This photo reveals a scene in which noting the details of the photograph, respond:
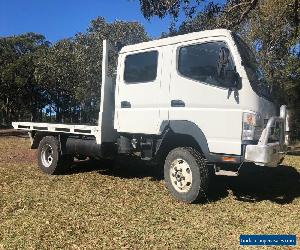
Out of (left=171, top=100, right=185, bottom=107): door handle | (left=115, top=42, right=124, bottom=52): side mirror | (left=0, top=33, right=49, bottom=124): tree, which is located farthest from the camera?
(left=0, top=33, right=49, bottom=124): tree

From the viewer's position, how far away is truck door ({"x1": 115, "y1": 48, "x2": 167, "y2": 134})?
8.27 m

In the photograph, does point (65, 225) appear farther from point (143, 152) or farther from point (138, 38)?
point (138, 38)

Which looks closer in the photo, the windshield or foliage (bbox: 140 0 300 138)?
the windshield

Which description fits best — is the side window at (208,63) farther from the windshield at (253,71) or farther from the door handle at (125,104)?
the door handle at (125,104)

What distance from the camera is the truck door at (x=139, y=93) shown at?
27.1 ft

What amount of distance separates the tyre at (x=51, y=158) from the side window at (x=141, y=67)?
2.67 meters

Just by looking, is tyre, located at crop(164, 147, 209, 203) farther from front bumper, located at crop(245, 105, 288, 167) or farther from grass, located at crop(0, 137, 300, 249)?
front bumper, located at crop(245, 105, 288, 167)

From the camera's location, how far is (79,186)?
9.00 meters

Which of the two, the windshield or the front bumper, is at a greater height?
the windshield

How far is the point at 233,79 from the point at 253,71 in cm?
69

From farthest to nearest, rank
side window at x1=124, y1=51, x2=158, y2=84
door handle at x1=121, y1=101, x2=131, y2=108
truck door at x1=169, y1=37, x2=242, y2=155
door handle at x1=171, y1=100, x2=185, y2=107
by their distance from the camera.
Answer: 1. door handle at x1=121, y1=101, x2=131, y2=108
2. side window at x1=124, y1=51, x2=158, y2=84
3. door handle at x1=171, y1=100, x2=185, y2=107
4. truck door at x1=169, y1=37, x2=242, y2=155

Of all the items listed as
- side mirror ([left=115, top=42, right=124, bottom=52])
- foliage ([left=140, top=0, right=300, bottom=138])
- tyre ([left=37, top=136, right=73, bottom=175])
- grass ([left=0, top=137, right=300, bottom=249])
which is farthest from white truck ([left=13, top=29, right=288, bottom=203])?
foliage ([left=140, top=0, right=300, bottom=138])

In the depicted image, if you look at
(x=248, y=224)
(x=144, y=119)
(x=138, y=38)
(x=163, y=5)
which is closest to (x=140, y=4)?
(x=163, y=5)

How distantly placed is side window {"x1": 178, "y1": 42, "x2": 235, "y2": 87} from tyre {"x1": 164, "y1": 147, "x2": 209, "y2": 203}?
4.34 ft
